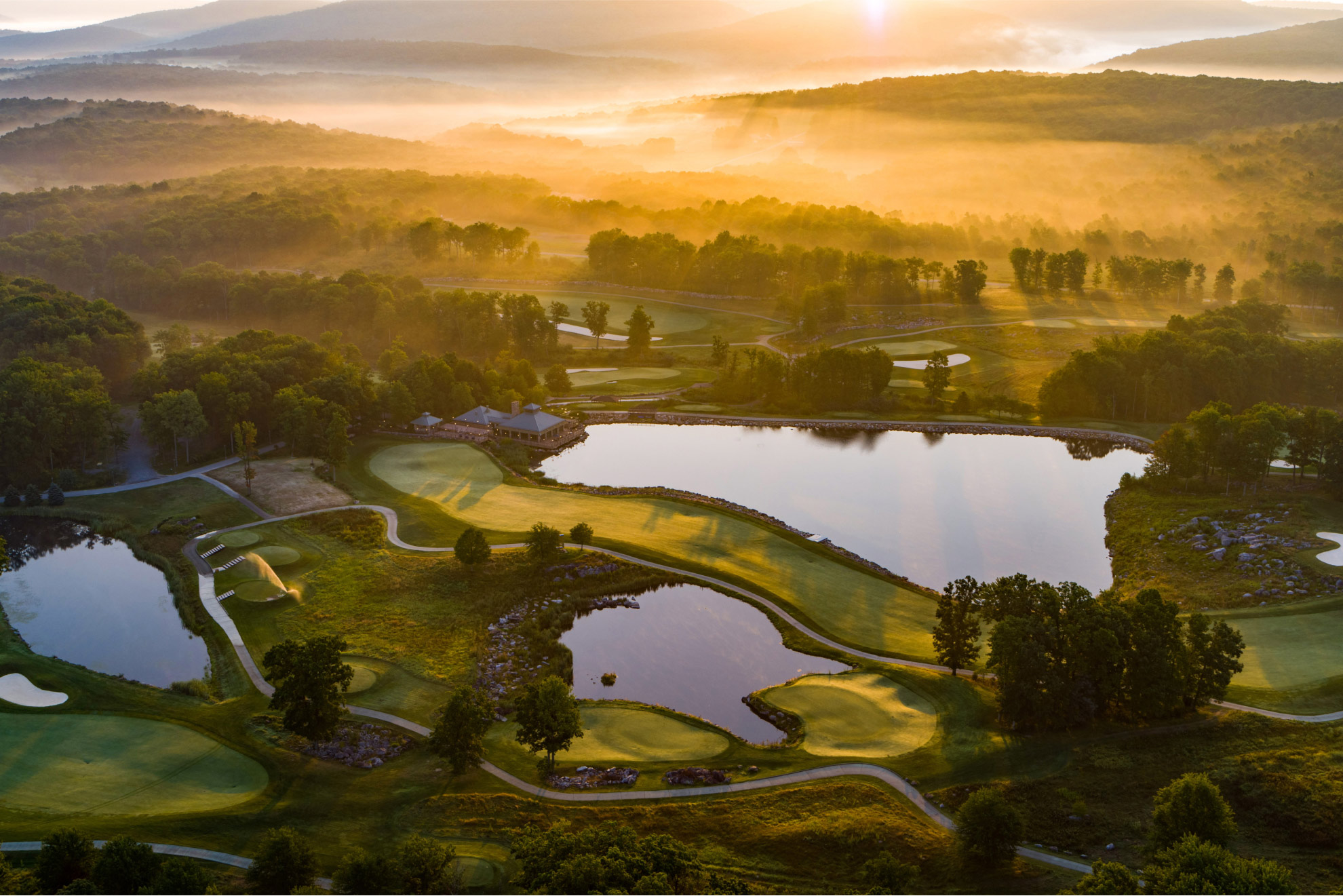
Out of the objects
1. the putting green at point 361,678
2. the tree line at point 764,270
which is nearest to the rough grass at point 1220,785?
the putting green at point 361,678

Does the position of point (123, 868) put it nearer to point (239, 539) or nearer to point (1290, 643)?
point (239, 539)

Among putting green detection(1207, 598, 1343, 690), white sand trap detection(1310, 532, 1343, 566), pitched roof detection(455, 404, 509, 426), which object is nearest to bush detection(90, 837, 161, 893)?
putting green detection(1207, 598, 1343, 690)

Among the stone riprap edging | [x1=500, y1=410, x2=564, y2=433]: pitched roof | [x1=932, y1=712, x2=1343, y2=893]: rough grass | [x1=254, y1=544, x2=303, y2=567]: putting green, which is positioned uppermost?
[x1=500, y1=410, x2=564, y2=433]: pitched roof

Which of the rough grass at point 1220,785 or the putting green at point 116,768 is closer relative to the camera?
the rough grass at point 1220,785

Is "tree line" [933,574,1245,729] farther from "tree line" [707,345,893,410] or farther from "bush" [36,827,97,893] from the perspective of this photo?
"tree line" [707,345,893,410]

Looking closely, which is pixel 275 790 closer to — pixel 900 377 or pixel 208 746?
pixel 208 746

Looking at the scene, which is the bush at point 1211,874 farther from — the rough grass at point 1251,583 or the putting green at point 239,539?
the putting green at point 239,539
